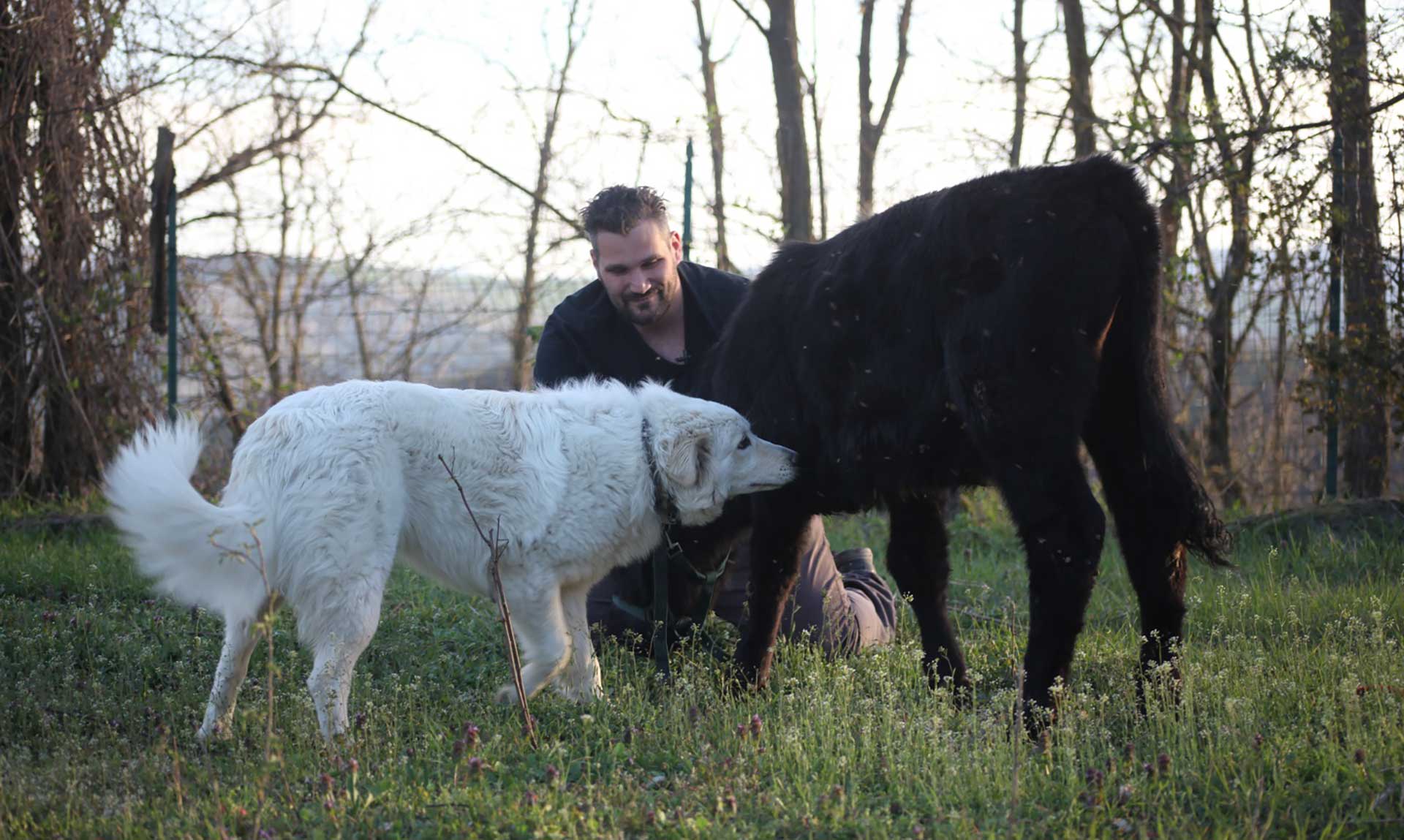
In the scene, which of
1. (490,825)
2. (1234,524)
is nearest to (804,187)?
(1234,524)

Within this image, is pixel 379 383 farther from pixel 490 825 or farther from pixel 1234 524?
pixel 1234 524

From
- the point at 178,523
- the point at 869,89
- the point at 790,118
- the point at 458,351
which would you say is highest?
the point at 869,89

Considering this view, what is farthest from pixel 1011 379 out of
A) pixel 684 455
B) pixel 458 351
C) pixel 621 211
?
pixel 458 351

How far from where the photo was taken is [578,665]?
3891mm

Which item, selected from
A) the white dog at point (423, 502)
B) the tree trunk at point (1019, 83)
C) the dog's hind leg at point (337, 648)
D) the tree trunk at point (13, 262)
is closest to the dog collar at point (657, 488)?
the white dog at point (423, 502)

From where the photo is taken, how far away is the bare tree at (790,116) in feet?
33.4

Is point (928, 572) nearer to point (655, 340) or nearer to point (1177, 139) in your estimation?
point (655, 340)

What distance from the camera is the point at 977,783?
9.20 feet

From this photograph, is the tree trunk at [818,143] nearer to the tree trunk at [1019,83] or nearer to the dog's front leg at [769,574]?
the tree trunk at [1019,83]

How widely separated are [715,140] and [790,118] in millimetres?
2929

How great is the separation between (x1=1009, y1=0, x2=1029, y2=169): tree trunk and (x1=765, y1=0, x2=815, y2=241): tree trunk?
2.19 m

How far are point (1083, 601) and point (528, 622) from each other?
1.74 meters

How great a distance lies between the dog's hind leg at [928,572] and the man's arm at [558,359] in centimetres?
166

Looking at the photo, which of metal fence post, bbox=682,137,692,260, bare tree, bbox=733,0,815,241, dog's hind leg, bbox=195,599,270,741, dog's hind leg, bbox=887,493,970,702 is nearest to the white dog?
dog's hind leg, bbox=195,599,270,741
